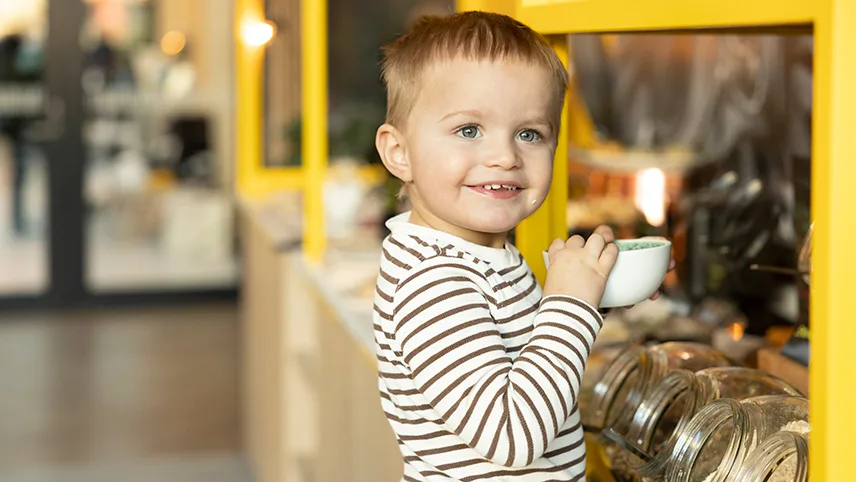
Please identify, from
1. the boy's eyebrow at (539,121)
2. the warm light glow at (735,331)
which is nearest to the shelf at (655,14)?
the boy's eyebrow at (539,121)

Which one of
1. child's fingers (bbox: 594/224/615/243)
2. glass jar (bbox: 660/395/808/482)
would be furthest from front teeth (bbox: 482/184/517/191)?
glass jar (bbox: 660/395/808/482)

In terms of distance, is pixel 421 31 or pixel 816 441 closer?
pixel 816 441

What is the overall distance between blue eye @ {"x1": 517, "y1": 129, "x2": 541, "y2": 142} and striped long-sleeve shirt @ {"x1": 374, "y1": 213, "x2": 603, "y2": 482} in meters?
0.12

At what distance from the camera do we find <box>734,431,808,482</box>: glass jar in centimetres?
92

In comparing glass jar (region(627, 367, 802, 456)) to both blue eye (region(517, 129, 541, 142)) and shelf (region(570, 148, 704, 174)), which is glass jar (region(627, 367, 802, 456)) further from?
shelf (region(570, 148, 704, 174))

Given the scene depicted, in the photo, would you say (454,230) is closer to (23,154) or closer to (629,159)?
(629,159)

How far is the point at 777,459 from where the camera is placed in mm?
938

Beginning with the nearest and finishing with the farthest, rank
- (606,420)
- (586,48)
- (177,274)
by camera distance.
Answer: (606,420) → (586,48) → (177,274)

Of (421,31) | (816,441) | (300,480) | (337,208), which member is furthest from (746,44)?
(816,441)

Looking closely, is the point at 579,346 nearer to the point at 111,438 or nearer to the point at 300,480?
the point at 300,480

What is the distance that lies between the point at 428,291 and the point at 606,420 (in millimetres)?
370

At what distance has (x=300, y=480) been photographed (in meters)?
3.05

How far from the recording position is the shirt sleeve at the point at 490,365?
0.99m

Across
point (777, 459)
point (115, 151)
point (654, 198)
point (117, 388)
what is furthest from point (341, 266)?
point (115, 151)
